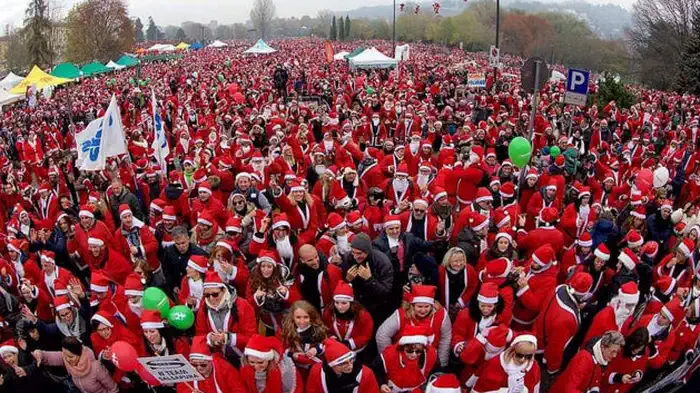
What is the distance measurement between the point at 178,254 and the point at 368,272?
2.05 m

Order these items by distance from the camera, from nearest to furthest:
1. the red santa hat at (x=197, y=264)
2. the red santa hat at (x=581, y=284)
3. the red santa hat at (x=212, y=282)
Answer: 1. the red santa hat at (x=212, y=282)
2. the red santa hat at (x=581, y=284)
3. the red santa hat at (x=197, y=264)

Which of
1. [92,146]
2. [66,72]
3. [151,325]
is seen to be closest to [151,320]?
[151,325]

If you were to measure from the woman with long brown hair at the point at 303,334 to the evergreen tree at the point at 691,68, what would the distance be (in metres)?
30.7

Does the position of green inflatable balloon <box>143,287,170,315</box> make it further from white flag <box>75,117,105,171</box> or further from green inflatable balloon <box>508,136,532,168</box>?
green inflatable balloon <box>508,136,532,168</box>

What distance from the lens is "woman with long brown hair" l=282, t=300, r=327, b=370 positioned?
12.8 ft

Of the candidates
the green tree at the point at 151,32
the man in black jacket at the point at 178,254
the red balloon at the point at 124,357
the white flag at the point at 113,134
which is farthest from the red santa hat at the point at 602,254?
the green tree at the point at 151,32

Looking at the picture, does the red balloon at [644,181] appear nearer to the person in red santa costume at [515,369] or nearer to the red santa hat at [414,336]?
the person in red santa costume at [515,369]

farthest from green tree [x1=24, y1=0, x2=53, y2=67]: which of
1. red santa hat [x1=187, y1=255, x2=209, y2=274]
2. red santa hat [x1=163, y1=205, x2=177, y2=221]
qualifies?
red santa hat [x1=187, y1=255, x2=209, y2=274]

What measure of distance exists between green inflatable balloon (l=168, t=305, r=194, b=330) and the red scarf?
2.63 feet

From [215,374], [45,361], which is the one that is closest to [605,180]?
[215,374]

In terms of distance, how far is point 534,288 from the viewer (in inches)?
185

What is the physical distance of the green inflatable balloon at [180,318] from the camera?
13.8ft

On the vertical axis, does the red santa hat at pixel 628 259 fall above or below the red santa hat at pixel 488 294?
below

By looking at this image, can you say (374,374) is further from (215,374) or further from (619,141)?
(619,141)
